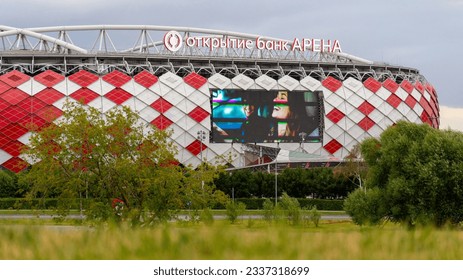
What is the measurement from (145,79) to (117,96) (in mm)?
3921

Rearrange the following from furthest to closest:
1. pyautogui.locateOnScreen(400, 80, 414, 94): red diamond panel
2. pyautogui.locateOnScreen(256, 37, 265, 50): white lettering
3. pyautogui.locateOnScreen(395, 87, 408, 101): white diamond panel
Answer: pyautogui.locateOnScreen(400, 80, 414, 94): red diamond panel < pyautogui.locateOnScreen(395, 87, 408, 101): white diamond panel < pyautogui.locateOnScreen(256, 37, 265, 50): white lettering

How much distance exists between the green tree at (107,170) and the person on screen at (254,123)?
54.5 metres

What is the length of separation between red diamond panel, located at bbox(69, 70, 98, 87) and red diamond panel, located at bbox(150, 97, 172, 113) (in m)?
7.27

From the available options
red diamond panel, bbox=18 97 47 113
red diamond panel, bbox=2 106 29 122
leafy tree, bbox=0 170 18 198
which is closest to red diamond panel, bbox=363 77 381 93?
red diamond panel, bbox=18 97 47 113

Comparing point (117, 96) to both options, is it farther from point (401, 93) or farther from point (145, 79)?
point (401, 93)

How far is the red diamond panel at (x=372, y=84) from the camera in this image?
9788 centimetres

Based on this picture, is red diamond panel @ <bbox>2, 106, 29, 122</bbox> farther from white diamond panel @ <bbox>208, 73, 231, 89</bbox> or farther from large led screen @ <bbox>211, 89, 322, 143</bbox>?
white diamond panel @ <bbox>208, 73, 231, 89</bbox>

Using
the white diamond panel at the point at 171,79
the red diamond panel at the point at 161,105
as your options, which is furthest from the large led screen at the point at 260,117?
the red diamond panel at the point at 161,105

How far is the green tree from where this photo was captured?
29.3 m

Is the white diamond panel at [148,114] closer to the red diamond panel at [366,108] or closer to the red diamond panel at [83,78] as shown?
the red diamond panel at [83,78]

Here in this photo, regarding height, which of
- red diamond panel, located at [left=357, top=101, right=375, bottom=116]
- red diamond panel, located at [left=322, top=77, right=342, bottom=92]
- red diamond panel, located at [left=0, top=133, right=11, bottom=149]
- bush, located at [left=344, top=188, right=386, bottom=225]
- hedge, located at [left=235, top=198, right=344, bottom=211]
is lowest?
hedge, located at [left=235, top=198, right=344, bottom=211]

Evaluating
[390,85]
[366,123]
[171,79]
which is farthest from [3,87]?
[390,85]
